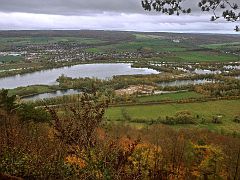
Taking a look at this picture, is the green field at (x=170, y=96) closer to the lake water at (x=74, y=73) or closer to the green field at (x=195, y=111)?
the green field at (x=195, y=111)

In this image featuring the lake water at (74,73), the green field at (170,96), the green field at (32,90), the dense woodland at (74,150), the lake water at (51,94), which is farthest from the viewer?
the lake water at (74,73)

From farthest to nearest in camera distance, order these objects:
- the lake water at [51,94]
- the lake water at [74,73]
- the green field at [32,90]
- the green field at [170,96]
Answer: the lake water at [74,73] < the green field at [32,90] < the lake water at [51,94] < the green field at [170,96]

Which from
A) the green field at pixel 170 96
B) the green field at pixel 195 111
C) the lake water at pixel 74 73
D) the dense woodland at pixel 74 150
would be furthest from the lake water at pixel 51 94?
the dense woodland at pixel 74 150

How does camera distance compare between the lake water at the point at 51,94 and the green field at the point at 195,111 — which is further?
the lake water at the point at 51,94

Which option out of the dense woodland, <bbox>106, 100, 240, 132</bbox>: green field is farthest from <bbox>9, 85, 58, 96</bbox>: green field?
the dense woodland

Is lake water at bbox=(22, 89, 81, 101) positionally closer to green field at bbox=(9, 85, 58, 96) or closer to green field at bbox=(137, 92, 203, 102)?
green field at bbox=(9, 85, 58, 96)

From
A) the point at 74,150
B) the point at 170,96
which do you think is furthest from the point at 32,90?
the point at 74,150
